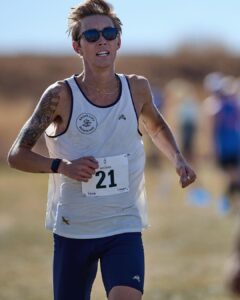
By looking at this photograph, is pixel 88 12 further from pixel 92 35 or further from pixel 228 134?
pixel 228 134

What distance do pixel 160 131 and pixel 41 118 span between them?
77 cm

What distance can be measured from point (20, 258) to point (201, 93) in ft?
127

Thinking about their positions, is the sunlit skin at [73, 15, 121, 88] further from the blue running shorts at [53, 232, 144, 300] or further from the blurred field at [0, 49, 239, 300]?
the blurred field at [0, 49, 239, 300]

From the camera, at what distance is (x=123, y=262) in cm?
621

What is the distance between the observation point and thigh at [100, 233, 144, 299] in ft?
20.2

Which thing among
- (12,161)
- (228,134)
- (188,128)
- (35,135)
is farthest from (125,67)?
(12,161)

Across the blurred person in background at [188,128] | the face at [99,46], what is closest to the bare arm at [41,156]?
the face at [99,46]

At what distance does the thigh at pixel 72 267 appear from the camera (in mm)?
6332

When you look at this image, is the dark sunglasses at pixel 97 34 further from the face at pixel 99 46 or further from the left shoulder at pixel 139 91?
the left shoulder at pixel 139 91

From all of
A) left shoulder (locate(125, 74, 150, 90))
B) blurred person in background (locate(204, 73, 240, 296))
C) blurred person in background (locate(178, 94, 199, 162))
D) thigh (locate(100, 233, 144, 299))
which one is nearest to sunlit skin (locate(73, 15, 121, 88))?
left shoulder (locate(125, 74, 150, 90))

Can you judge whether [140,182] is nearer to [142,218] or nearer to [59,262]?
[142,218]

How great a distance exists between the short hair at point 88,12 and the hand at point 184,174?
802 mm

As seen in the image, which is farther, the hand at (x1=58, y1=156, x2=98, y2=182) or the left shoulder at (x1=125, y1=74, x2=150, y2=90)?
the left shoulder at (x1=125, y1=74, x2=150, y2=90)

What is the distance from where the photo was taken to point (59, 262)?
639 centimetres
